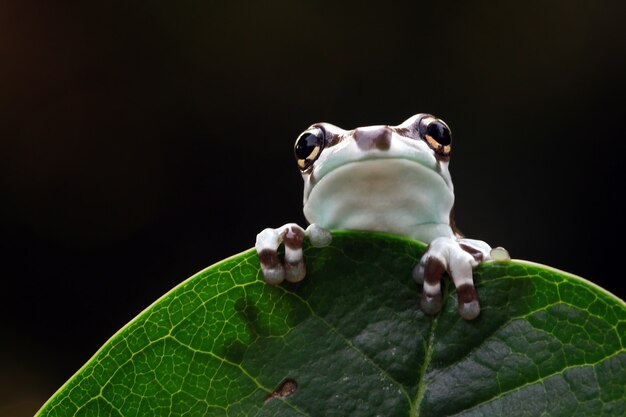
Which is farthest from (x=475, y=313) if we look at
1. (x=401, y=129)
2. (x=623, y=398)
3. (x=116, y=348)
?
(x=401, y=129)

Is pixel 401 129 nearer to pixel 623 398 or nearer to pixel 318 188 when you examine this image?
pixel 318 188

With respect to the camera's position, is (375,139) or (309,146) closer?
(375,139)

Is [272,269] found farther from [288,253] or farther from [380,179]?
[380,179]

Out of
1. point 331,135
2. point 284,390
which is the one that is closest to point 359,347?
point 284,390

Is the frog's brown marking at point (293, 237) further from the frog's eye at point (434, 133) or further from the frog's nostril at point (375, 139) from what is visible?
the frog's eye at point (434, 133)

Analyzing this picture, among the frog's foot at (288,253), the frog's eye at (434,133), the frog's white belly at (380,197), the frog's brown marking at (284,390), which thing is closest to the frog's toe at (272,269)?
the frog's foot at (288,253)
